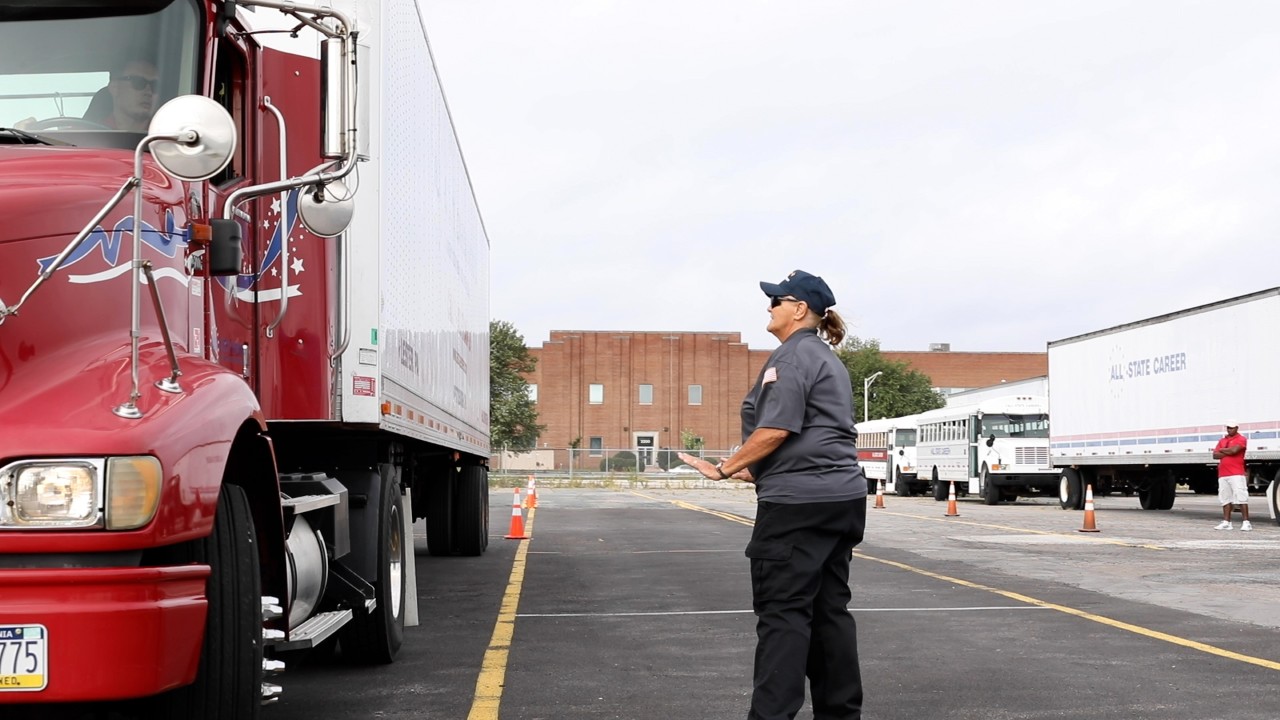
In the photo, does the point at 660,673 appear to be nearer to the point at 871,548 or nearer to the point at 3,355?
the point at 3,355

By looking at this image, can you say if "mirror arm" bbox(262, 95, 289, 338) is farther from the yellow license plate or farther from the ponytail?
the yellow license plate

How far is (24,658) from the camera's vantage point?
3.73 meters

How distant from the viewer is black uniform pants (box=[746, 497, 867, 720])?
5.61 meters

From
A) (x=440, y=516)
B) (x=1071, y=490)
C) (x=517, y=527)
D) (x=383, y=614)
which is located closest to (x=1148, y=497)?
(x=1071, y=490)

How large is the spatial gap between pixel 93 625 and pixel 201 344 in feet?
6.16

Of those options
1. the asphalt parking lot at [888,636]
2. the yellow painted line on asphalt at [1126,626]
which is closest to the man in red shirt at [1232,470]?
the asphalt parking lot at [888,636]

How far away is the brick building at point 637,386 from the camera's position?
309 ft

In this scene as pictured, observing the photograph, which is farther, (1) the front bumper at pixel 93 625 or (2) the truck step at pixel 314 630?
(2) the truck step at pixel 314 630

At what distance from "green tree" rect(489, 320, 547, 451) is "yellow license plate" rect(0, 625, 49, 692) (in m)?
73.5

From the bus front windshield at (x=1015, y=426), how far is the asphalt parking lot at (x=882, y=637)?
20.4 metres

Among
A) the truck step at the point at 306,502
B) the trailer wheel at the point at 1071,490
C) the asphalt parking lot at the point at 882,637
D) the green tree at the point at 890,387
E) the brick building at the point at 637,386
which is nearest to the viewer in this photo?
the truck step at the point at 306,502

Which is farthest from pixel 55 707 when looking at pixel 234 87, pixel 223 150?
pixel 234 87

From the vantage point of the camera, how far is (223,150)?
432cm

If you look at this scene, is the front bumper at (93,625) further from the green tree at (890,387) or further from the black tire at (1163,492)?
the green tree at (890,387)
